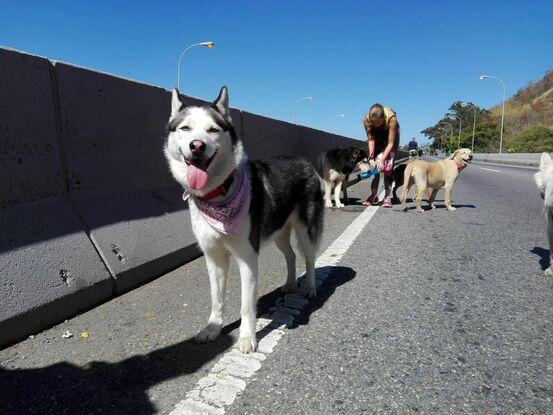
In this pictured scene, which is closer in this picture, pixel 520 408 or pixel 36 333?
pixel 520 408

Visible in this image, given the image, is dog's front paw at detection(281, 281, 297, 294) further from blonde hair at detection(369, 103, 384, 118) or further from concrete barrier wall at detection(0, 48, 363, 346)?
blonde hair at detection(369, 103, 384, 118)

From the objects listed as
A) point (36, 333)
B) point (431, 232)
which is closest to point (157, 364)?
point (36, 333)

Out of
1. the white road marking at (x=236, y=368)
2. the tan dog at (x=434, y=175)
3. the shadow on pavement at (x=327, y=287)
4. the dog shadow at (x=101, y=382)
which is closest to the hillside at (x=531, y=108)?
the tan dog at (x=434, y=175)

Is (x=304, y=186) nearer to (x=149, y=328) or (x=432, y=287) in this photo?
(x=432, y=287)

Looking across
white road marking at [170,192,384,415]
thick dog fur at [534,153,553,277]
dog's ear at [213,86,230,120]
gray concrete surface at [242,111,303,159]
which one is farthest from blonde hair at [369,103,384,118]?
dog's ear at [213,86,230,120]

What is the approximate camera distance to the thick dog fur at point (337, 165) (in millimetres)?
9188

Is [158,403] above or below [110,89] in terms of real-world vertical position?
below

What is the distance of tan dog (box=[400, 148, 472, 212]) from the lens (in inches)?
334

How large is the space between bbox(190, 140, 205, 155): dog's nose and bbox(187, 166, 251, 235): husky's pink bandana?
0.38 meters

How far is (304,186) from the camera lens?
379cm

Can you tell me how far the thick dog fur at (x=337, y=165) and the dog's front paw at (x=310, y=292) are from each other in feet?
18.5

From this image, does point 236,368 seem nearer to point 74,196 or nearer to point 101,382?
point 101,382

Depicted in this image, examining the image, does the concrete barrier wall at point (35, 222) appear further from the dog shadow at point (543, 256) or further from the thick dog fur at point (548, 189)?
the dog shadow at point (543, 256)

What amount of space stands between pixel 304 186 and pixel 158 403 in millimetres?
2360
